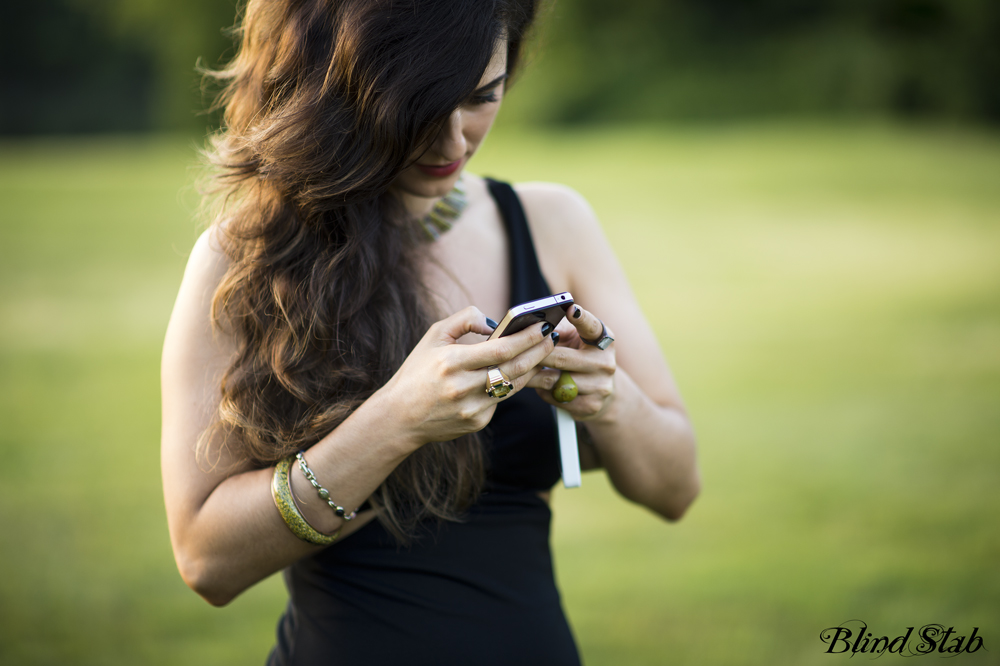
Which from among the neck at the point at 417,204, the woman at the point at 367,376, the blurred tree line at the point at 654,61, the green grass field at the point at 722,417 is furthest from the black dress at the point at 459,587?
the blurred tree line at the point at 654,61

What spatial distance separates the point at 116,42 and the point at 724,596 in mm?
28019

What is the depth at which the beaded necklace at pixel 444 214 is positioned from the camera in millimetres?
1523

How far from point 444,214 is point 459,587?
732mm

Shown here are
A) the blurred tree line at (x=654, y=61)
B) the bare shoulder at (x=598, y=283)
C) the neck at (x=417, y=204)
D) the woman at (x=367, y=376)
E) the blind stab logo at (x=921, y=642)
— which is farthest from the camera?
the blurred tree line at (x=654, y=61)

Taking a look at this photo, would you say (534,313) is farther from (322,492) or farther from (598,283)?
(598,283)

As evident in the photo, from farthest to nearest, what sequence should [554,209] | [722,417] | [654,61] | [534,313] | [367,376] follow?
1. [654,61]
2. [722,417]
3. [554,209]
4. [367,376]
5. [534,313]

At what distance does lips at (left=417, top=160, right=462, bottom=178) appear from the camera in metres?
1.33

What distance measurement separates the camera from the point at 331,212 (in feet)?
4.29

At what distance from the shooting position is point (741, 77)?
799 inches

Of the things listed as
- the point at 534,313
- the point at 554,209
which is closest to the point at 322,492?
the point at 534,313

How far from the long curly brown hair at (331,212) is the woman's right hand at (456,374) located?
0.19m

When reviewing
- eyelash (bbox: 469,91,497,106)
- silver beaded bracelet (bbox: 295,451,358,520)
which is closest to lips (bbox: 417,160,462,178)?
eyelash (bbox: 469,91,497,106)

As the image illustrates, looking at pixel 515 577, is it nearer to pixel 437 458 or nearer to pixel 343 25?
pixel 437 458

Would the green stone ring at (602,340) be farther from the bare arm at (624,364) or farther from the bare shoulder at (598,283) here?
the bare shoulder at (598,283)
